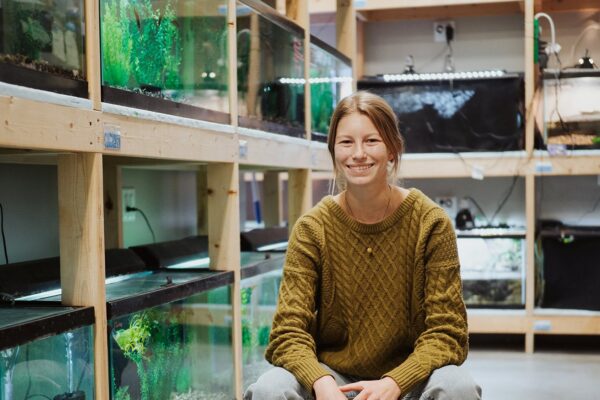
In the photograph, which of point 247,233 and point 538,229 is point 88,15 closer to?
point 247,233

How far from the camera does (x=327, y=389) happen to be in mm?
1776

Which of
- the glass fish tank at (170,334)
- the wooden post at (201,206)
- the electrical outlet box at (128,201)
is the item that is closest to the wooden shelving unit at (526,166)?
the wooden post at (201,206)

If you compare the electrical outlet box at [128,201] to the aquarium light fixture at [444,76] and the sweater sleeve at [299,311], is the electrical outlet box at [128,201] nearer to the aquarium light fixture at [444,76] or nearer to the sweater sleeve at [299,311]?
the sweater sleeve at [299,311]

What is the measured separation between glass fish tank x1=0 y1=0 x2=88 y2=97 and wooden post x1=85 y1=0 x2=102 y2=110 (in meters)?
0.01

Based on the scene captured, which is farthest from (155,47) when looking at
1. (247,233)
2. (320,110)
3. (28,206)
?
(320,110)

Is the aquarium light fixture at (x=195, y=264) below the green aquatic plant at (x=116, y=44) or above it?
below

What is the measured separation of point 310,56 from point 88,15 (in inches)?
87.0

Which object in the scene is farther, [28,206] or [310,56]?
[310,56]

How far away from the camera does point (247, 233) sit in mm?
3949

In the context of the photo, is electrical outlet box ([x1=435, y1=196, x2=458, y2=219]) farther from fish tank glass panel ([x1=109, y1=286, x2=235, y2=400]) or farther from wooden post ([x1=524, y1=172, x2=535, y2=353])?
fish tank glass panel ([x1=109, y1=286, x2=235, y2=400])

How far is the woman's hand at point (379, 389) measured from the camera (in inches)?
69.8

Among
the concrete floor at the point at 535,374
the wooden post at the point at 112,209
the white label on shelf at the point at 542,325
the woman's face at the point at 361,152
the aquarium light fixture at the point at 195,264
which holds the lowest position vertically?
the concrete floor at the point at 535,374

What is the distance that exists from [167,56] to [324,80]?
1944 millimetres

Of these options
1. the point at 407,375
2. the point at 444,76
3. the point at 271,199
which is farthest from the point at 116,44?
the point at 444,76
